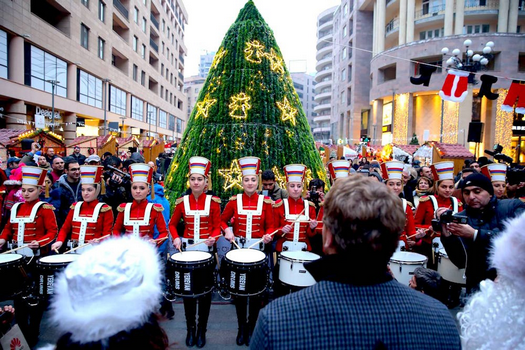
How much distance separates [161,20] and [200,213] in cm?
4989

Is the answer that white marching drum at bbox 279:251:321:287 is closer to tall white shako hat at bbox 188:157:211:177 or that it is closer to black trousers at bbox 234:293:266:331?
black trousers at bbox 234:293:266:331

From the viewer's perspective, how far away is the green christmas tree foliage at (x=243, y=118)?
6277 mm

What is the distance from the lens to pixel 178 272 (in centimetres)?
358

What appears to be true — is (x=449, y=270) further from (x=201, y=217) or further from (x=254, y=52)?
(x=254, y=52)

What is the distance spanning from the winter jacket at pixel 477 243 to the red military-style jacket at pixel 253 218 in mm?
2319

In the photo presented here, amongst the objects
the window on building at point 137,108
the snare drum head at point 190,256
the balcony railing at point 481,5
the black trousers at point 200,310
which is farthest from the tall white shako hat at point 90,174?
the balcony railing at point 481,5

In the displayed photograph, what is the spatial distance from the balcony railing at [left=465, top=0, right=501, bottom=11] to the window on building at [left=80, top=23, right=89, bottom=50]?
37.0 meters

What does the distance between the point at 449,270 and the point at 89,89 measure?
3086 cm

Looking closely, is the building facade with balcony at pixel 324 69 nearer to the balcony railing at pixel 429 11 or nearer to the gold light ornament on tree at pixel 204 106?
the balcony railing at pixel 429 11

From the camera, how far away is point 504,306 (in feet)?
5.02

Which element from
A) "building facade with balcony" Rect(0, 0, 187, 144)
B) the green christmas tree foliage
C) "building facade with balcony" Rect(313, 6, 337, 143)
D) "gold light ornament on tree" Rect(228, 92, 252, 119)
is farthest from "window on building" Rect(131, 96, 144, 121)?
"building facade with balcony" Rect(313, 6, 337, 143)

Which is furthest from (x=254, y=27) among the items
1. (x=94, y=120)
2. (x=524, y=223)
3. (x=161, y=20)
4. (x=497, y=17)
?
(x=161, y=20)

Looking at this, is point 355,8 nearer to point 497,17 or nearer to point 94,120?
point 497,17

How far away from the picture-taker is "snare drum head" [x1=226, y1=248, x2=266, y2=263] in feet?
12.0
